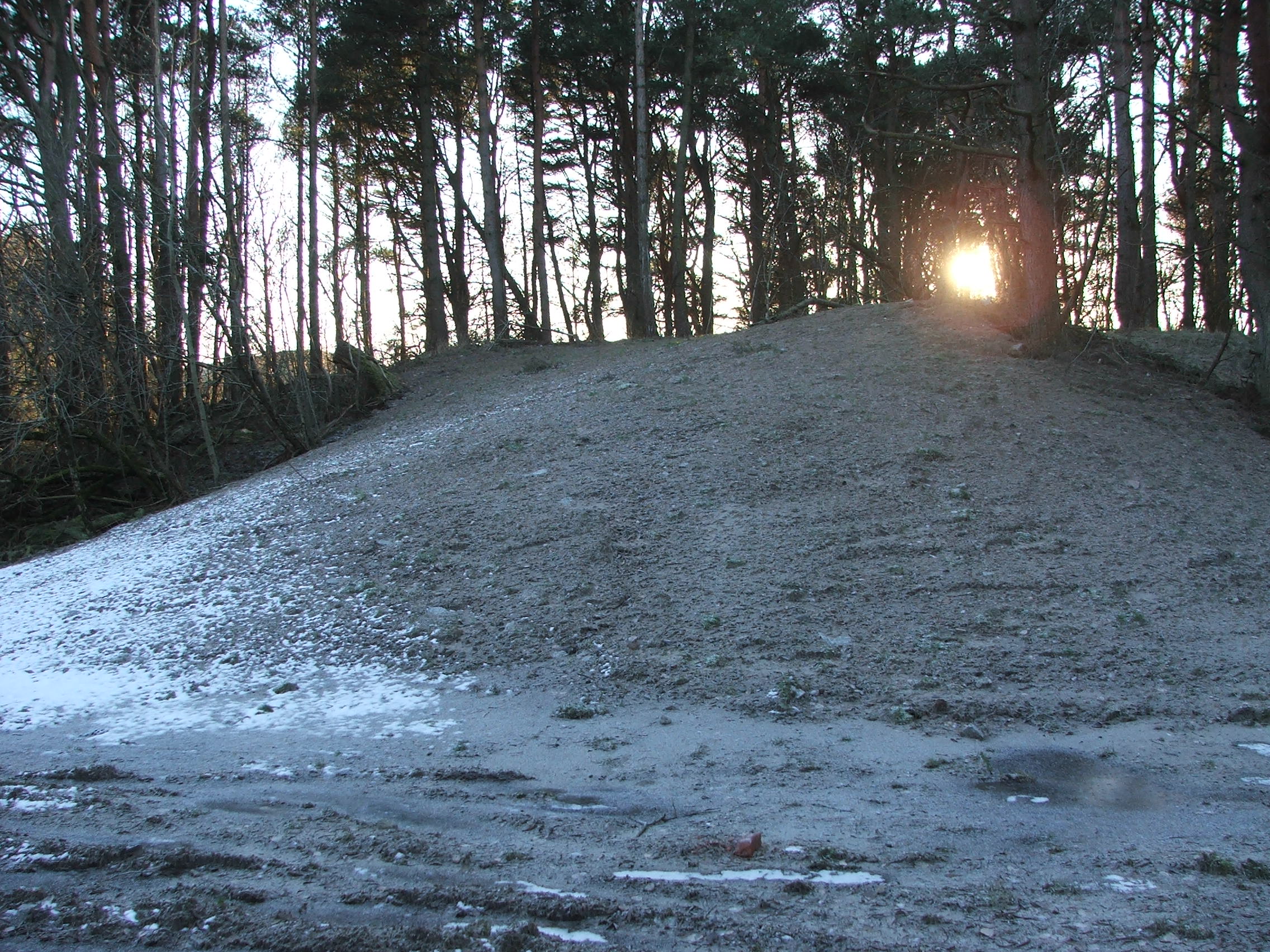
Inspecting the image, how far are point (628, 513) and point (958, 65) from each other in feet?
30.8

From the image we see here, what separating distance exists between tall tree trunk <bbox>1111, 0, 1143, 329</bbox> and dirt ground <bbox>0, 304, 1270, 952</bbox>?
3.42 m

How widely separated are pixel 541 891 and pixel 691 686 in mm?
1783

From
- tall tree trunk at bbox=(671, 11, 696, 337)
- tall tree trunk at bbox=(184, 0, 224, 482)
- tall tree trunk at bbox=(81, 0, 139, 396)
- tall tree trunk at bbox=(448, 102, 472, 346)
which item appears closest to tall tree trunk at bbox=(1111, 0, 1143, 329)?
tall tree trunk at bbox=(671, 11, 696, 337)

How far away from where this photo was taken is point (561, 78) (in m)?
17.6

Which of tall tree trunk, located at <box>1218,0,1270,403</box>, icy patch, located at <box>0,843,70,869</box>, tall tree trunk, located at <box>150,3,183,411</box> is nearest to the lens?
icy patch, located at <box>0,843,70,869</box>

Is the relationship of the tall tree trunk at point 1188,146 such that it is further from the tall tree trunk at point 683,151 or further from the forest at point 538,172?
the tall tree trunk at point 683,151

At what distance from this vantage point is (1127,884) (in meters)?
2.10

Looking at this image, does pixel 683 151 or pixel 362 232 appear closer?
pixel 683 151

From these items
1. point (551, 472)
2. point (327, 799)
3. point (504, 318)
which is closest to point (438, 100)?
point (504, 318)

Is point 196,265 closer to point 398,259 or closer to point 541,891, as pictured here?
point 541,891

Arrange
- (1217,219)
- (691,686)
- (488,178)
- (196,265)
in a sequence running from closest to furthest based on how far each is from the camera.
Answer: (691,686) < (196,265) < (1217,219) < (488,178)

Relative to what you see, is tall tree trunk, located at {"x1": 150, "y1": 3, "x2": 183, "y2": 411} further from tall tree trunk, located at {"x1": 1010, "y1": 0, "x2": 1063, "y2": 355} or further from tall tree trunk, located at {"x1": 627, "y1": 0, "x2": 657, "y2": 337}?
tall tree trunk, located at {"x1": 1010, "y1": 0, "x2": 1063, "y2": 355}

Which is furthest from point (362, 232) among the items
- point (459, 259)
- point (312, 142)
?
point (312, 142)

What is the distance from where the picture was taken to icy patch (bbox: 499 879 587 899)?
215 centimetres
